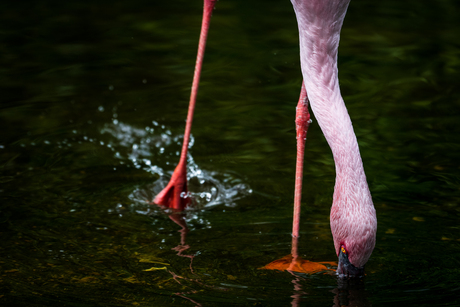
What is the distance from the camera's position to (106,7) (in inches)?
427

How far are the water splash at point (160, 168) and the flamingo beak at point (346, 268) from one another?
4.68 feet

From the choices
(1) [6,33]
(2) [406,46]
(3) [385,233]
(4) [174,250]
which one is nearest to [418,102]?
(2) [406,46]

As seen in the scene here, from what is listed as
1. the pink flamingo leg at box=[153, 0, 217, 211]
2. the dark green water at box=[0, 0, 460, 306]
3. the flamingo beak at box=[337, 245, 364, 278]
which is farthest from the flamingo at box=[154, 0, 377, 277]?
the pink flamingo leg at box=[153, 0, 217, 211]

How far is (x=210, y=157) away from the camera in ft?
19.4

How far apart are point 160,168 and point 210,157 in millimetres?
474

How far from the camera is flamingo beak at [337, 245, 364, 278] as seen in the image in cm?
374

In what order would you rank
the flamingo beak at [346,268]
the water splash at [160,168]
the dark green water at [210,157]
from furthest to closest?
1. the water splash at [160,168]
2. the dark green water at [210,157]
3. the flamingo beak at [346,268]

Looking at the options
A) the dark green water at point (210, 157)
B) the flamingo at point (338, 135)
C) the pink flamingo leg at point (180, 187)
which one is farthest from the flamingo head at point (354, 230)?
the pink flamingo leg at point (180, 187)

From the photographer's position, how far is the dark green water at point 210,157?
389cm

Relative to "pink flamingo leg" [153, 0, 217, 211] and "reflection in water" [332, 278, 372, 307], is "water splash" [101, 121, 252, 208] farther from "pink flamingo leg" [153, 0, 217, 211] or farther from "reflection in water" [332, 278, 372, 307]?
"reflection in water" [332, 278, 372, 307]

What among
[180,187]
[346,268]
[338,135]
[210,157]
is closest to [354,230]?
[346,268]

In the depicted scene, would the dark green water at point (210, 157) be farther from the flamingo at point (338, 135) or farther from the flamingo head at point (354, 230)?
the flamingo at point (338, 135)

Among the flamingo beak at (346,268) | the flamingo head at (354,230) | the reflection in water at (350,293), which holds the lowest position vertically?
the reflection in water at (350,293)

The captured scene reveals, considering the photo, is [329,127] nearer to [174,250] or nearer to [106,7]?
[174,250]
